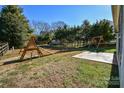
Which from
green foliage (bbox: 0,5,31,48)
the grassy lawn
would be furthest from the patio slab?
green foliage (bbox: 0,5,31,48)

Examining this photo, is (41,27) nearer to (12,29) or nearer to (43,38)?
(43,38)

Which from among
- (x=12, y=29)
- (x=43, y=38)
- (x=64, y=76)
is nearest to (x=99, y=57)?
(x=64, y=76)

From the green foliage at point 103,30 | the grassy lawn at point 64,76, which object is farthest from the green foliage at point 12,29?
the grassy lawn at point 64,76

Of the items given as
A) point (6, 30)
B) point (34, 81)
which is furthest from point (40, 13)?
point (34, 81)

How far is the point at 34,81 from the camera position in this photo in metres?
Answer: 3.79

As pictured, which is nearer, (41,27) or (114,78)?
(114,78)

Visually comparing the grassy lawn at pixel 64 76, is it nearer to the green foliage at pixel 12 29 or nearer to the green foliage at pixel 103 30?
the green foliage at pixel 103 30

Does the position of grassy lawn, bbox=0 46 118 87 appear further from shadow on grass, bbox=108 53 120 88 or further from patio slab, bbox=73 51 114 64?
patio slab, bbox=73 51 114 64

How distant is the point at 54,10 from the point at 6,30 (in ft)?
9.78

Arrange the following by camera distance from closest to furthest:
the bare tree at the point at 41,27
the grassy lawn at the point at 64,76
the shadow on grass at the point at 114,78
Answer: the shadow on grass at the point at 114,78 → the grassy lawn at the point at 64,76 → the bare tree at the point at 41,27

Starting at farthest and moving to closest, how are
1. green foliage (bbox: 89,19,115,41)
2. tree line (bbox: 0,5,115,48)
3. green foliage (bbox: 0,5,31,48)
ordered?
green foliage (bbox: 0,5,31,48), tree line (bbox: 0,5,115,48), green foliage (bbox: 89,19,115,41)

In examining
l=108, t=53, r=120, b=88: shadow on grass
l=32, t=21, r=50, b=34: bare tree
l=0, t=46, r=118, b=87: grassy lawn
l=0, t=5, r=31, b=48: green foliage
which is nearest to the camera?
l=108, t=53, r=120, b=88: shadow on grass

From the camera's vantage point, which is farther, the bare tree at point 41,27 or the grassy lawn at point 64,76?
the bare tree at point 41,27
